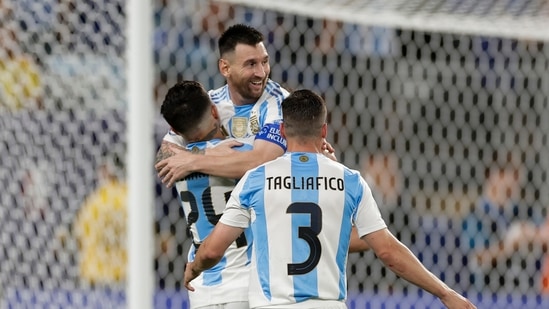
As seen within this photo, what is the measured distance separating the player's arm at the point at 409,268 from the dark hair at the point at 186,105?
0.79 metres

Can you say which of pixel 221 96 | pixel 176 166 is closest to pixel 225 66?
pixel 221 96

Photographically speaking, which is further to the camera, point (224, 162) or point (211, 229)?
point (211, 229)

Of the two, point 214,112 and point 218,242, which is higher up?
point 214,112

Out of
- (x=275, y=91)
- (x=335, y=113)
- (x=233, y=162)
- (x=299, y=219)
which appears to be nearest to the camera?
(x=299, y=219)

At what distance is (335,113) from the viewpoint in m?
8.63

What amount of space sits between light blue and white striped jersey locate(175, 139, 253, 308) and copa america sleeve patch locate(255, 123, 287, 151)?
0.34 ft

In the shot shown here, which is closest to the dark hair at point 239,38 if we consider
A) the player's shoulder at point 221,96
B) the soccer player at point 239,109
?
the soccer player at point 239,109

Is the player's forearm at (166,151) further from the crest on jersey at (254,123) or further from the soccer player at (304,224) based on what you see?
the soccer player at (304,224)

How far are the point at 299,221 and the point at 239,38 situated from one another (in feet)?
3.06

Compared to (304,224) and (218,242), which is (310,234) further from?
(218,242)

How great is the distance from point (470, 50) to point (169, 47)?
2298mm

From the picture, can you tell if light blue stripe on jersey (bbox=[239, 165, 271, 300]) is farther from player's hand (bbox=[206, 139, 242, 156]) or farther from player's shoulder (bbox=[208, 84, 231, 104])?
player's shoulder (bbox=[208, 84, 231, 104])

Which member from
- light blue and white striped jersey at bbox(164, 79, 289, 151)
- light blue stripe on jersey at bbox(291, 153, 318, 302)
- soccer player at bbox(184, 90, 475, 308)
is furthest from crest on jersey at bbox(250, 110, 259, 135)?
light blue stripe on jersey at bbox(291, 153, 318, 302)

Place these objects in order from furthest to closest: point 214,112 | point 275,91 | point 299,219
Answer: point 275,91 → point 214,112 → point 299,219
